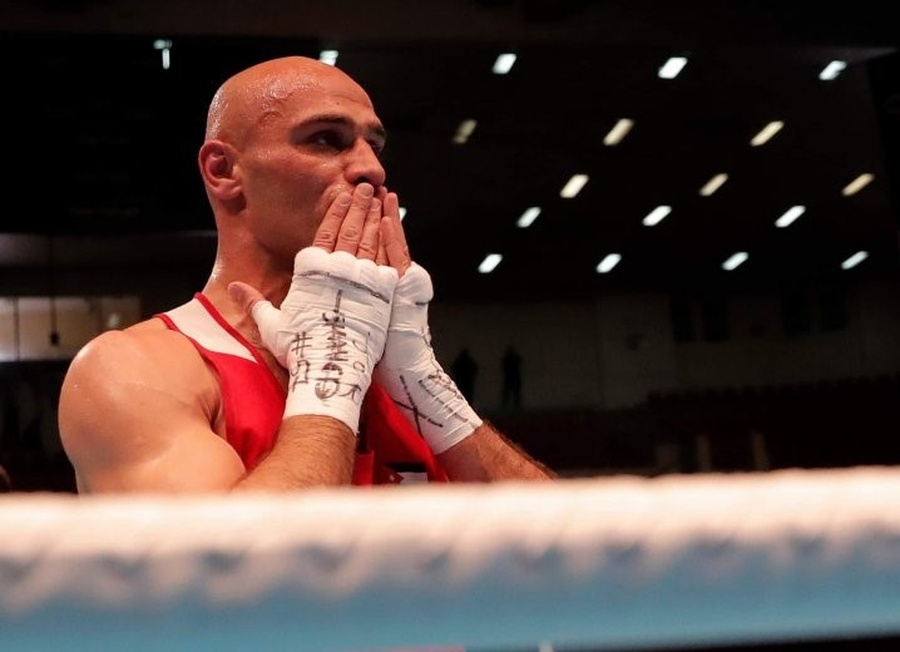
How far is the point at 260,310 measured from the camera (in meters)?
1.32

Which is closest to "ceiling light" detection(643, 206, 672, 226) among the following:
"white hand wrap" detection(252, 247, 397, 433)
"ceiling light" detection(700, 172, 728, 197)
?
"ceiling light" detection(700, 172, 728, 197)

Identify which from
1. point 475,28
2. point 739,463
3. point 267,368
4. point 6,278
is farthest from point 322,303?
point 739,463

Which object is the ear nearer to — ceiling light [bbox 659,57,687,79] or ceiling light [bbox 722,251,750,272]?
ceiling light [bbox 659,57,687,79]

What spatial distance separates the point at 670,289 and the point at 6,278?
307cm

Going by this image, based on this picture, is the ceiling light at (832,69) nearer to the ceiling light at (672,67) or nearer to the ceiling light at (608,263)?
the ceiling light at (672,67)

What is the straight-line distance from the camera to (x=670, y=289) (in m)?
5.92

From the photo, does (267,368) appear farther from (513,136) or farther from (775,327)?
(775,327)

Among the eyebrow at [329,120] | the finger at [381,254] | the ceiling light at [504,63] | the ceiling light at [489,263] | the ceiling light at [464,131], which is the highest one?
the ceiling light at [504,63]

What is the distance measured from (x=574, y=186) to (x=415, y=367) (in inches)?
175

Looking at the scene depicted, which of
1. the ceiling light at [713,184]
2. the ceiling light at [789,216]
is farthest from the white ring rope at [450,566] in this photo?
the ceiling light at [789,216]

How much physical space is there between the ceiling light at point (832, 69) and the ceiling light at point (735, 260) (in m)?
0.97

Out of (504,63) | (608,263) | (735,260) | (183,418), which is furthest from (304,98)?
(735,260)

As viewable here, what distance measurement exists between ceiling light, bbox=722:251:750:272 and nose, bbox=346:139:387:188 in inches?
189

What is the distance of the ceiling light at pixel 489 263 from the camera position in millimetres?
5637
